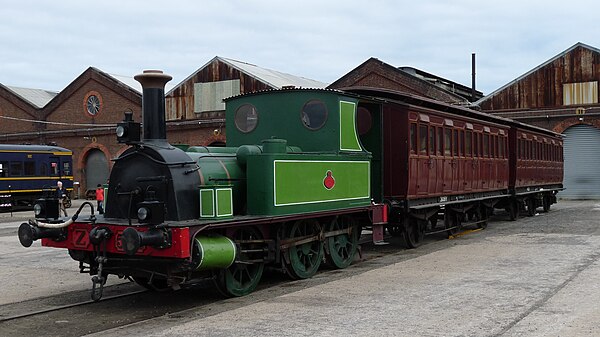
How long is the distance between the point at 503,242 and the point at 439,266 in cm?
371

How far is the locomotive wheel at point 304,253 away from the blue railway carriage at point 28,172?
1945 cm

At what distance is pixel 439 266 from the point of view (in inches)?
392

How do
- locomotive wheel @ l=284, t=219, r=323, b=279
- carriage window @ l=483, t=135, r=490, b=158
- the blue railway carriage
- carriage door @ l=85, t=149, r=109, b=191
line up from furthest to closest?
carriage door @ l=85, t=149, r=109, b=191 → the blue railway carriage → carriage window @ l=483, t=135, r=490, b=158 → locomotive wheel @ l=284, t=219, r=323, b=279

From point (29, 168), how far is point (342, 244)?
20454 mm

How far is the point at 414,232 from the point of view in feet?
42.6

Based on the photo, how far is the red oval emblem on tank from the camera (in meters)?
9.04

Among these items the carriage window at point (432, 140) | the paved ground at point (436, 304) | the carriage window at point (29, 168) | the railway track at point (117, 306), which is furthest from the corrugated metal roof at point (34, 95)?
the paved ground at point (436, 304)

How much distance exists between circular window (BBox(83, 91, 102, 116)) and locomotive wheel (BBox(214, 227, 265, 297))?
2995 centimetres

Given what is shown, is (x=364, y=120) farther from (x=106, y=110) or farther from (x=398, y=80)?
(x=106, y=110)

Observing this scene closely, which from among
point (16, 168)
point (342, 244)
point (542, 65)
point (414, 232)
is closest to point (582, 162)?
point (542, 65)

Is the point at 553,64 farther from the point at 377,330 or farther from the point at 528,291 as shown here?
the point at 377,330

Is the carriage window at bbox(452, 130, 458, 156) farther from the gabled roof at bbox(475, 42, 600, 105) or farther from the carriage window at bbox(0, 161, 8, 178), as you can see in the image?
the carriage window at bbox(0, 161, 8, 178)

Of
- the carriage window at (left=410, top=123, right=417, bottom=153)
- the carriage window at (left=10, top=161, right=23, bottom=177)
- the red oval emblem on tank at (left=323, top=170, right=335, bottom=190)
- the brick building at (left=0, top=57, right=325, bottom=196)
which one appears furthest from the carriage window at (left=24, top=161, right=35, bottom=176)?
the red oval emblem on tank at (left=323, top=170, right=335, bottom=190)

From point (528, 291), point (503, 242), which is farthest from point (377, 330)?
point (503, 242)
